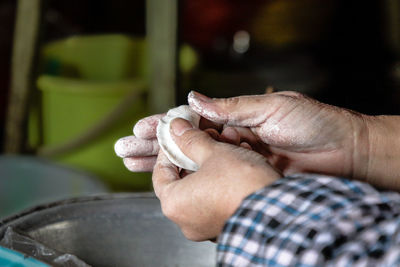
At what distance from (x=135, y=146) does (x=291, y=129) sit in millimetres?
312

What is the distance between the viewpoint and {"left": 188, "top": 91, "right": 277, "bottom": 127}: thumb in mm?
1021

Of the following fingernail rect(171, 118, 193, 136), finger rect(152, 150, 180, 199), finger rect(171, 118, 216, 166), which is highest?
fingernail rect(171, 118, 193, 136)

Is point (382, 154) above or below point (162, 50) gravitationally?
below

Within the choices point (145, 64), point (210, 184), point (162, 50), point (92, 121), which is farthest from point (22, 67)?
point (210, 184)

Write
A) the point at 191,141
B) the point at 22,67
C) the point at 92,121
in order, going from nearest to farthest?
the point at 191,141
the point at 22,67
the point at 92,121

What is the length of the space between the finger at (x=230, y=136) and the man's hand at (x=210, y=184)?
167 millimetres

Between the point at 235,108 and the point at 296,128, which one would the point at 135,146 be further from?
the point at 296,128

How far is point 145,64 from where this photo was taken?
318cm

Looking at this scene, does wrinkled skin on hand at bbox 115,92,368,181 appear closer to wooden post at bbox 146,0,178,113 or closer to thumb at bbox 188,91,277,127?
thumb at bbox 188,91,277,127

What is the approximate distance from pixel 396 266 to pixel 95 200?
0.67 metres

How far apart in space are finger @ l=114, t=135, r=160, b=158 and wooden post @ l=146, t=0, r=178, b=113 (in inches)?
47.5

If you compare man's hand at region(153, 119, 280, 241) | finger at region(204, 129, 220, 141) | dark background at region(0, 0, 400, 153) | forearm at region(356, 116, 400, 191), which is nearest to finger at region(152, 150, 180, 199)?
man's hand at region(153, 119, 280, 241)

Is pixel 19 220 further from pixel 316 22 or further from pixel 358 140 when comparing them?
pixel 316 22

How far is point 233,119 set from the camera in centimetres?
104
